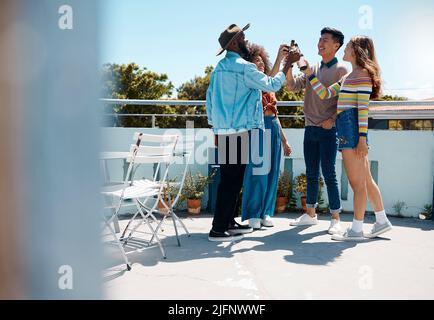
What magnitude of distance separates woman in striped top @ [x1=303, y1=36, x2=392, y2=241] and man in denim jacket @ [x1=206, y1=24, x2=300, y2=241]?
447mm

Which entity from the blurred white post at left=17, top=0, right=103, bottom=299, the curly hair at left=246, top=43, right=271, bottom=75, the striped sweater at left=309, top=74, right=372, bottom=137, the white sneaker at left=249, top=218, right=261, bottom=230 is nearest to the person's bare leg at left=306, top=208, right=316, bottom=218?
the white sneaker at left=249, top=218, right=261, bottom=230

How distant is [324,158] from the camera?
3918 mm

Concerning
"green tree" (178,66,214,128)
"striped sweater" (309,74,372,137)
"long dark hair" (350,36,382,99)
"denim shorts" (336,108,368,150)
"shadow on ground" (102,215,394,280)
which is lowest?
"shadow on ground" (102,215,394,280)

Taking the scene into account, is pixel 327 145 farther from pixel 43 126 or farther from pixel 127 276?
pixel 43 126

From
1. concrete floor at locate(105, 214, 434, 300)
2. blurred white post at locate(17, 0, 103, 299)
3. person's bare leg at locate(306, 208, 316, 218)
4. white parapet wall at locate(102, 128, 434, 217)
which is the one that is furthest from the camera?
white parapet wall at locate(102, 128, 434, 217)

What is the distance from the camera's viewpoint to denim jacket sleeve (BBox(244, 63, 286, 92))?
3369mm

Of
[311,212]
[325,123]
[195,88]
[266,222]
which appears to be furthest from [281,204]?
[195,88]

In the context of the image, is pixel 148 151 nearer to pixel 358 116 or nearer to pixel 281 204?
pixel 358 116

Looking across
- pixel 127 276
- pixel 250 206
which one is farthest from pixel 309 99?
pixel 127 276

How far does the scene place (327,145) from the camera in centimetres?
390

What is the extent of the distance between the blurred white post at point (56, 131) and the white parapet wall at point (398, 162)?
3.70 m

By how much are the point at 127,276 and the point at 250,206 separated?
165 cm

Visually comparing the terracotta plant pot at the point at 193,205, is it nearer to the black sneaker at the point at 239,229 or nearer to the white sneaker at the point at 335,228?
the black sneaker at the point at 239,229

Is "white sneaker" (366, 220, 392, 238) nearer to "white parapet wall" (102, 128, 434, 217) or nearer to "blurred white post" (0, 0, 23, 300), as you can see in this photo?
"white parapet wall" (102, 128, 434, 217)
